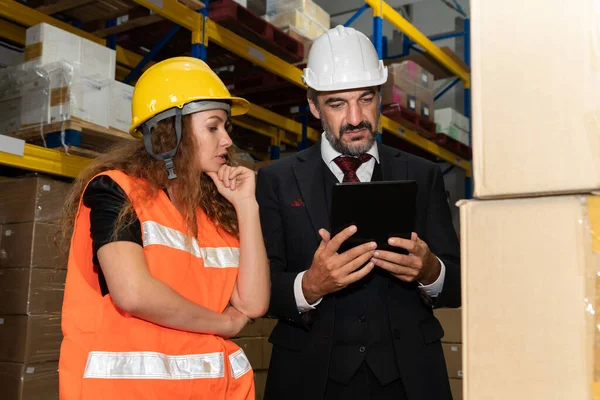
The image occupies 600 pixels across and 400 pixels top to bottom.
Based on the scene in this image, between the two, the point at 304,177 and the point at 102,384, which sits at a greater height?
the point at 304,177

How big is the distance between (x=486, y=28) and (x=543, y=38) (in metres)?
0.08

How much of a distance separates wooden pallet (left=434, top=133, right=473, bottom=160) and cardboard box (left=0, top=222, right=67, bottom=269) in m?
5.62

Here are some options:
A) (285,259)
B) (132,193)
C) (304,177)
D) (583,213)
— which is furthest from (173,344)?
(583,213)

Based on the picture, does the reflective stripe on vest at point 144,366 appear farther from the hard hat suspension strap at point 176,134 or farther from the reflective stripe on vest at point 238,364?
the hard hat suspension strap at point 176,134

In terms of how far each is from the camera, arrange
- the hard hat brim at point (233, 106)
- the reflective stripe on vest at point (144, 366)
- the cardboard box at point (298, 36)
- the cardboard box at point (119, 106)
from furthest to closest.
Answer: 1. the cardboard box at point (298, 36)
2. the cardboard box at point (119, 106)
3. the hard hat brim at point (233, 106)
4. the reflective stripe on vest at point (144, 366)

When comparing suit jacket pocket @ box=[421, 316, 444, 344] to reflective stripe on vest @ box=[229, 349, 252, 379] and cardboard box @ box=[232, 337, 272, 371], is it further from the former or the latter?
cardboard box @ box=[232, 337, 272, 371]

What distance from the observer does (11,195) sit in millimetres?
4016

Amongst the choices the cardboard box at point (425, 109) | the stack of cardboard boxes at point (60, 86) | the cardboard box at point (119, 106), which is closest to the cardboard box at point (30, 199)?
the stack of cardboard boxes at point (60, 86)

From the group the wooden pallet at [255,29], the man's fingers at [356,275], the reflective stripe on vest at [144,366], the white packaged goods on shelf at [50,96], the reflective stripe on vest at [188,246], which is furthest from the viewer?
the wooden pallet at [255,29]

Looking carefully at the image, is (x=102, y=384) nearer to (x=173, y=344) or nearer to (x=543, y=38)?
(x=173, y=344)

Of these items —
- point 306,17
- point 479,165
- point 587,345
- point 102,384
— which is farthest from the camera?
point 306,17

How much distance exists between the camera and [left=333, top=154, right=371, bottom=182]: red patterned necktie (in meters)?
2.28

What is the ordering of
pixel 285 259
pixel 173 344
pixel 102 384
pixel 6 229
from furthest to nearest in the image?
pixel 6 229, pixel 285 259, pixel 173 344, pixel 102 384

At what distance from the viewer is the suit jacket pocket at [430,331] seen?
2023 mm
